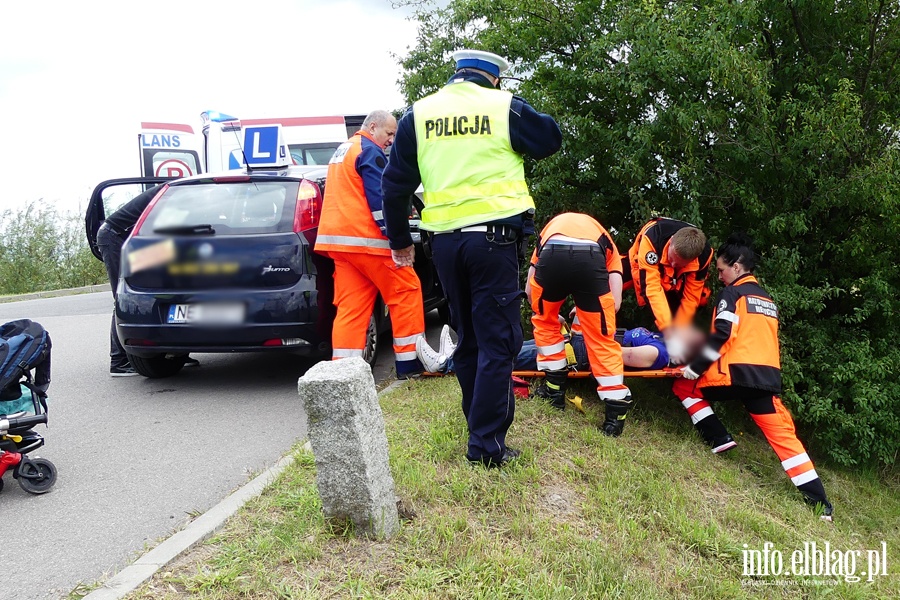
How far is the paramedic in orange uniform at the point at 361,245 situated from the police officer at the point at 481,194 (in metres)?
1.28

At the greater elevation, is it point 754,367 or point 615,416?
point 754,367

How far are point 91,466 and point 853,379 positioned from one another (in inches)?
200

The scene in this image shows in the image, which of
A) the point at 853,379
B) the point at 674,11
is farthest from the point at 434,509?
the point at 674,11

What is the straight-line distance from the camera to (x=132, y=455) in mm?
4246

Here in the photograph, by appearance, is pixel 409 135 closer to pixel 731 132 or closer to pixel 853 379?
pixel 731 132

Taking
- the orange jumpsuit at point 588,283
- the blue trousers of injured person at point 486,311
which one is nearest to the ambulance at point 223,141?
the orange jumpsuit at point 588,283

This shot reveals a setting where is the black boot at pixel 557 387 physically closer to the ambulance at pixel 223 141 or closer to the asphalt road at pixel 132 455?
the asphalt road at pixel 132 455

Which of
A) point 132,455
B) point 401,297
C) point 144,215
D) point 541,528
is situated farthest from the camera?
point 144,215

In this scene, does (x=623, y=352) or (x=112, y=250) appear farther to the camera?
(x=112, y=250)

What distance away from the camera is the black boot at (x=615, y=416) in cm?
452

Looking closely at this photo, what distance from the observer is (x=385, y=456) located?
2.97 meters

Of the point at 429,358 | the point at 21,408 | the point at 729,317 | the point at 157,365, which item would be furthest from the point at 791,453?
the point at 157,365

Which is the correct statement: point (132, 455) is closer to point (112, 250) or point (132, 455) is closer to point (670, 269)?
point (112, 250)

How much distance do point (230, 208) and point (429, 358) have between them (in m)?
1.85
